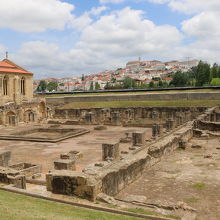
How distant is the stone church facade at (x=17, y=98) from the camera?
3512cm

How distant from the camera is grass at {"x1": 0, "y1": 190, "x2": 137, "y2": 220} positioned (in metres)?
5.93

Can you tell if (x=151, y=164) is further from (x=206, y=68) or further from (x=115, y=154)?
(x=206, y=68)

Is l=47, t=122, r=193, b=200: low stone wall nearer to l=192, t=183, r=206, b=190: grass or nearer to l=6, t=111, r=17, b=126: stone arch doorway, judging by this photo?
l=192, t=183, r=206, b=190: grass

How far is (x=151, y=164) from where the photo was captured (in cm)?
1327

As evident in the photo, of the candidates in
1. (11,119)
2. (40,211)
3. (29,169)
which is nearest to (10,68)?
(11,119)

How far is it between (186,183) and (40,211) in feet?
21.3

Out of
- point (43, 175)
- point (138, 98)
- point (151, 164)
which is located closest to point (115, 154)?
point (151, 164)

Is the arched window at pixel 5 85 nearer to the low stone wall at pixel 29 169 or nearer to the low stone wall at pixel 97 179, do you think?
the low stone wall at pixel 29 169

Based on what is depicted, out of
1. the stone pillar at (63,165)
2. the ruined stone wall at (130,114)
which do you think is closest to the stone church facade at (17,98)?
the ruined stone wall at (130,114)

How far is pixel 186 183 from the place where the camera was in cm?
1095

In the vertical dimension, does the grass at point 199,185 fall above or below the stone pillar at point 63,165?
below

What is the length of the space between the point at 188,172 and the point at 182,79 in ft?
219

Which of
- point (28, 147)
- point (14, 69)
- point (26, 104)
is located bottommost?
point (28, 147)

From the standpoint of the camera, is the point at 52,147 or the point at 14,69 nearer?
the point at 52,147
